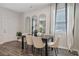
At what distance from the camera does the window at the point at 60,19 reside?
70.2 inches

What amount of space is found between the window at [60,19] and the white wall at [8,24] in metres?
0.69

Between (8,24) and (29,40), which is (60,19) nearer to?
(29,40)

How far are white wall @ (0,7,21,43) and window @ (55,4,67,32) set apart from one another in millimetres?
694

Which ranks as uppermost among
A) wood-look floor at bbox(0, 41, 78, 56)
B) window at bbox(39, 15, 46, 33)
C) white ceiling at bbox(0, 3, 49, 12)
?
white ceiling at bbox(0, 3, 49, 12)

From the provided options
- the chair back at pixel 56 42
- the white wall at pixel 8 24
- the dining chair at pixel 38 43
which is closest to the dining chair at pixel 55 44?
the chair back at pixel 56 42

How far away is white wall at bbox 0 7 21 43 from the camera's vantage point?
176 centimetres

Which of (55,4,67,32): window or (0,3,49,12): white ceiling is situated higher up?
(0,3,49,12): white ceiling

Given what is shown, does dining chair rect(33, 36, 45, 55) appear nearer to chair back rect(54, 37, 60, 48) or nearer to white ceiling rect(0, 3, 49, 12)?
chair back rect(54, 37, 60, 48)

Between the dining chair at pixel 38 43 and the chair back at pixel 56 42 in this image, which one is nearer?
the chair back at pixel 56 42

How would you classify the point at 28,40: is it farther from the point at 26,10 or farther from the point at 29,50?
the point at 26,10

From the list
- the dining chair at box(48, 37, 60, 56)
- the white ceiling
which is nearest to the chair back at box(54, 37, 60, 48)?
the dining chair at box(48, 37, 60, 56)

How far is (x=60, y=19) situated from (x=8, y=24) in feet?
3.07

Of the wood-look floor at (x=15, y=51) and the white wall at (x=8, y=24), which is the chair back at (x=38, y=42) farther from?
the white wall at (x=8, y=24)

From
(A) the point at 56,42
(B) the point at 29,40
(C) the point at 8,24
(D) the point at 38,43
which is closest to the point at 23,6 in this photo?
(C) the point at 8,24
